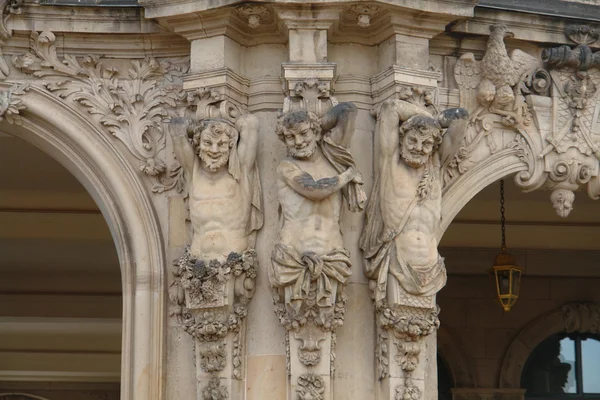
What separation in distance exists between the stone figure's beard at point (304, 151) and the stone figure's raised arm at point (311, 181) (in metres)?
0.06

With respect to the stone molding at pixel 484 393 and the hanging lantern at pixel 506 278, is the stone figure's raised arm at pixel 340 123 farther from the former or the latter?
the stone molding at pixel 484 393

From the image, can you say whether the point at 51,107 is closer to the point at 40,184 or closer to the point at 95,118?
the point at 95,118

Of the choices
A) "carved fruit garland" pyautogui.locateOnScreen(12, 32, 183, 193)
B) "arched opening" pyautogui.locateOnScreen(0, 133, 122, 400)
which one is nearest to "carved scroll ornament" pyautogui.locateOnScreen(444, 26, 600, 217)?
"carved fruit garland" pyautogui.locateOnScreen(12, 32, 183, 193)

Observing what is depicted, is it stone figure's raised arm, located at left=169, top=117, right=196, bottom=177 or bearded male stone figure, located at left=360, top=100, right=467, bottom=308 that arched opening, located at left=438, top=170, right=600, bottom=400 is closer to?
bearded male stone figure, located at left=360, top=100, right=467, bottom=308

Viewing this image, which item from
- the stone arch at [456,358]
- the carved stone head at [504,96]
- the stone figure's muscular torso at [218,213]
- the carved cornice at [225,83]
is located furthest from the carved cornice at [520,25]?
the stone arch at [456,358]

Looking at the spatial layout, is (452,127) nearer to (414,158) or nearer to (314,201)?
(414,158)

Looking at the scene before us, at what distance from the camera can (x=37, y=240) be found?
14.6 metres

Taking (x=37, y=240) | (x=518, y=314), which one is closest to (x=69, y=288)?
(x=37, y=240)

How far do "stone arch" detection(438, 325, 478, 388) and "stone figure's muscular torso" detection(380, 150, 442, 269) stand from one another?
474 centimetres

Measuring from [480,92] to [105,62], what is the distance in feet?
8.55

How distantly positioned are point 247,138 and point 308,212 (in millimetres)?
679

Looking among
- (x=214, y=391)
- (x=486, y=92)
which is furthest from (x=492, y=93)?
(x=214, y=391)

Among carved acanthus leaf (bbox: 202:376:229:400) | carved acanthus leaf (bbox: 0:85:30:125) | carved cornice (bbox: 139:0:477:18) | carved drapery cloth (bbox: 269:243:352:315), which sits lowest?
carved acanthus leaf (bbox: 202:376:229:400)

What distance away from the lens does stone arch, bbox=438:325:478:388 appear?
14.7 metres
